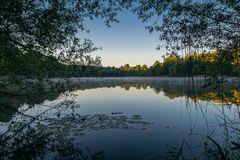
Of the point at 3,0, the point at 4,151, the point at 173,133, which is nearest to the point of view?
the point at 3,0

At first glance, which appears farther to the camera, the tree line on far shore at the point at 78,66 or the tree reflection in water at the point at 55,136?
the tree reflection in water at the point at 55,136

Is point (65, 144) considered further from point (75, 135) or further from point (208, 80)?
point (208, 80)

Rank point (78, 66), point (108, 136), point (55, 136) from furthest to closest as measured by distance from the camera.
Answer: point (108, 136)
point (55, 136)
point (78, 66)

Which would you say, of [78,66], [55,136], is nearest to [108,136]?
[55,136]

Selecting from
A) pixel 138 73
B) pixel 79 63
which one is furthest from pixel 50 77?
pixel 138 73

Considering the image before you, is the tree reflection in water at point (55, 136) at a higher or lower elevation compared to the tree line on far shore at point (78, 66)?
lower

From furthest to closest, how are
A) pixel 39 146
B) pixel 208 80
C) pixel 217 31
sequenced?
pixel 39 146 < pixel 217 31 < pixel 208 80

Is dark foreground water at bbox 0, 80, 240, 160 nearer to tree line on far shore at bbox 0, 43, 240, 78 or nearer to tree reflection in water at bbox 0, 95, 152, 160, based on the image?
tree reflection in water at bbox 0, 95, 152, 160

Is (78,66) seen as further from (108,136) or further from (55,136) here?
(108,136)

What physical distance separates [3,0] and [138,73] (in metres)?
133

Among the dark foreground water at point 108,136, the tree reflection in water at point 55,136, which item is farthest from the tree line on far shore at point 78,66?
the tree reflection in water at point 55,136

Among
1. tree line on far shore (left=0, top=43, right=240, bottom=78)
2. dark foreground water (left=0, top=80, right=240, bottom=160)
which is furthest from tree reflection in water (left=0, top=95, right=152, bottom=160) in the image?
tree line on far shore (left=0, top=43, right=240, bottom=78)

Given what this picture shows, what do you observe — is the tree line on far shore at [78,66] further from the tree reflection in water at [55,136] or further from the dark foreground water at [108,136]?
the tree reflection in water at [55,136]

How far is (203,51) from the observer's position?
251 inches
